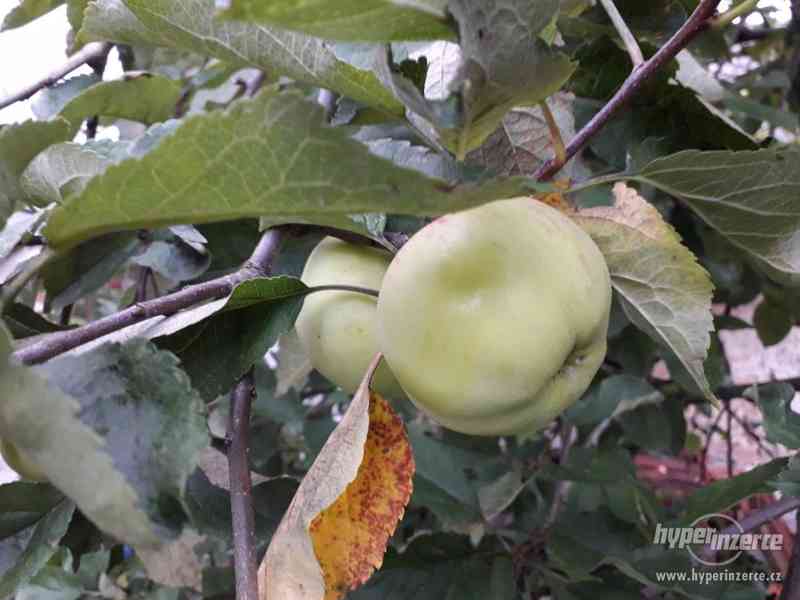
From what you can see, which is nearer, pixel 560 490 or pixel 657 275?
pixel 657 275

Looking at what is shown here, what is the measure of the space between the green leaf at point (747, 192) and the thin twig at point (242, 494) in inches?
14.3

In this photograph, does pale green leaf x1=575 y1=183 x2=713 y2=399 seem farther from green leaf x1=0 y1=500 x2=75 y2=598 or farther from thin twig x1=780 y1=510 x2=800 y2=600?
green leaf x1=0 y1=500 x2=75 y2=598

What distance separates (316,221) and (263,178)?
160 millimetres

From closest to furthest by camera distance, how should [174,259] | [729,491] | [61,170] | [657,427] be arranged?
[61,170] → [174,259] → [729,491] → [657,427]

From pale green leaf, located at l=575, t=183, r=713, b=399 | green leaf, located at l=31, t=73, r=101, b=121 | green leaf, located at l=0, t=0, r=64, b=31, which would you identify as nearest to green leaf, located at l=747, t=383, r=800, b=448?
pale green leaf, located at l=575, t=183, r=713, b=399

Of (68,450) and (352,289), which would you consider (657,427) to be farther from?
(68,450)

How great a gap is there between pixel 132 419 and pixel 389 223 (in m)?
0.36

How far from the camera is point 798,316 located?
1249 mm

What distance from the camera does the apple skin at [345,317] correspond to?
580mm

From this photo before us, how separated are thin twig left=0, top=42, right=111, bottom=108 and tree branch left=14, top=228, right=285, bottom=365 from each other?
0.42 m

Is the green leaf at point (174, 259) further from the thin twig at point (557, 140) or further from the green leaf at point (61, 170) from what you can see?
the thin twig at point (557, 140)

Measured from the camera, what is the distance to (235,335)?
1.78 feet

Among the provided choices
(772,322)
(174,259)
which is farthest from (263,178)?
(772,322)

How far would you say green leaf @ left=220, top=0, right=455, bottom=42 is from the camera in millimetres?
303
